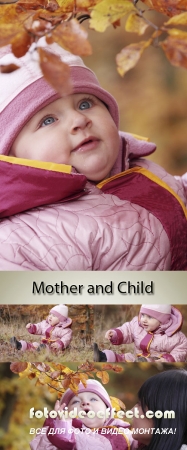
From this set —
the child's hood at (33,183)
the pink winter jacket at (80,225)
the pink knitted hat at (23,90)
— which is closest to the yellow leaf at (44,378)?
the pink winter jacket at (80,225)

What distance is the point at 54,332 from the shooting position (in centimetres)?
156

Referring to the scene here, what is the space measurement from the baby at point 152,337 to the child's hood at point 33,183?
0.30 metres

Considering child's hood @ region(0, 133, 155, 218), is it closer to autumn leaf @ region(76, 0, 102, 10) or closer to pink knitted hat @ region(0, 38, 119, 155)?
pink knitted hat @ region(0, 38, 119, 155)

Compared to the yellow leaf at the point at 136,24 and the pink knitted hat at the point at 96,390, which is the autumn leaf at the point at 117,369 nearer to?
the pink knitted hat at the point at 96,390

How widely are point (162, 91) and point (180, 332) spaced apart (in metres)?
0.55

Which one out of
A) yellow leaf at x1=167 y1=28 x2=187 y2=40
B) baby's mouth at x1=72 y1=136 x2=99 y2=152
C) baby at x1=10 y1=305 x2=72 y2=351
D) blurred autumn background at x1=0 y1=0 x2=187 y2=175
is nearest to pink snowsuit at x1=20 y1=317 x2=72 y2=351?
baby at x1=10 y1=305 x2=72 y2=351

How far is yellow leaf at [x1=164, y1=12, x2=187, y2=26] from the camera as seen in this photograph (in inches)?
63.1

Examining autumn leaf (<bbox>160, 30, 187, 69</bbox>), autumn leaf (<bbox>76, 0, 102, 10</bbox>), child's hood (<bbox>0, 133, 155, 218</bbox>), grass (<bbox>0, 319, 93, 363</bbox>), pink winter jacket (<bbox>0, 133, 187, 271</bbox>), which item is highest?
autumn leaf (<bbox>76, 0, 102, 10</bbox>)

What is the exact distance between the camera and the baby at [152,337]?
156 cm

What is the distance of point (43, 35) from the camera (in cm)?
156

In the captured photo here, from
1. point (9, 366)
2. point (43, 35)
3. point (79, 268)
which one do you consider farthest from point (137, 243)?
point (43, 35)

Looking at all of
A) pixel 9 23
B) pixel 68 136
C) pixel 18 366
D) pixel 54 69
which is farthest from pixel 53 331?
pixel 9 23

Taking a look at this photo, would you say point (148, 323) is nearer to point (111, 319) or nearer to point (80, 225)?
point (111, 319)

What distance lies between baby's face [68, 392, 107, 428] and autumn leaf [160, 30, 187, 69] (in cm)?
70
